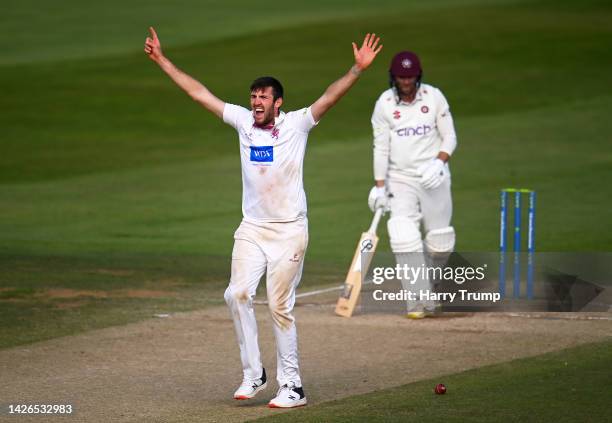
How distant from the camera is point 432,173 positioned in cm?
1202

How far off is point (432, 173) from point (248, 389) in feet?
13.2

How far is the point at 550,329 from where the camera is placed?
11.1 metres

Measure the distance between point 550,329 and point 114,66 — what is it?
79.7 feet

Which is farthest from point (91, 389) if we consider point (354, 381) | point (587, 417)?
point (587, 417)

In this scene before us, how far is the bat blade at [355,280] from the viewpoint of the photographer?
11914 millimetres

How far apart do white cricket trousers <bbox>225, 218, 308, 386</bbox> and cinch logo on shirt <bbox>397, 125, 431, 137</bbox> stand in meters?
3.58

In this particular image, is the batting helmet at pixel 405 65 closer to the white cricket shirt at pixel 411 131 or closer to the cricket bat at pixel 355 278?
the white cricket shirt at pixel 411 131

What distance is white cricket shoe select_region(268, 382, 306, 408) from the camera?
27.6ft

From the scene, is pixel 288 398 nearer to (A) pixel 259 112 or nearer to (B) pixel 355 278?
(A) pixel 259 112

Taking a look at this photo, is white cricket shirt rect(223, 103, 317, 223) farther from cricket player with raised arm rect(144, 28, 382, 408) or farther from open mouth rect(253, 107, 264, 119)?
open mouth rect(253, 107, 264, 119)
